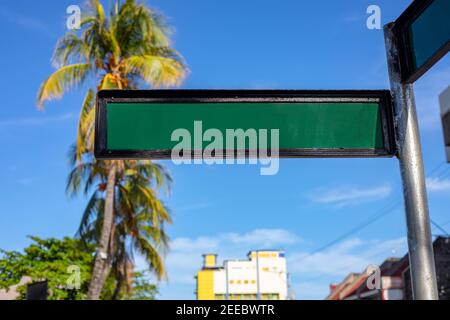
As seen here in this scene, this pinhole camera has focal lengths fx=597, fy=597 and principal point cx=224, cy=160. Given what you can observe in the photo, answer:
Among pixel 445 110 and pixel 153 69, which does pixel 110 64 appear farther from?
pixel 445 110

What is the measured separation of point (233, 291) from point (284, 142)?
5720cm

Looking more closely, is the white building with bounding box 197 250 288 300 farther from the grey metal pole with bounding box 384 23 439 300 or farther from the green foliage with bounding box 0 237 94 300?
the grey metal pole with bounding box 384 23 439 300

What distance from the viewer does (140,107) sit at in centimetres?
252

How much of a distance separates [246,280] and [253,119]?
5742 cm

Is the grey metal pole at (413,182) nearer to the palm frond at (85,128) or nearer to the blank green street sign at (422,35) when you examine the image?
the blank green street sign at (422,35)

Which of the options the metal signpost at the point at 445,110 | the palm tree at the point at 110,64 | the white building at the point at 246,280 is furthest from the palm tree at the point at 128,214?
the white building at the point at 246,280

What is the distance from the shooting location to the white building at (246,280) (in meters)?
58.0

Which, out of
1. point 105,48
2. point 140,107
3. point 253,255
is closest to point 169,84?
point 105,48

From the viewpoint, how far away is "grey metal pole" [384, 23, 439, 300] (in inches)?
84.7

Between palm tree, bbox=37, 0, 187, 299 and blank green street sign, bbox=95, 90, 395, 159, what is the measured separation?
1480cm

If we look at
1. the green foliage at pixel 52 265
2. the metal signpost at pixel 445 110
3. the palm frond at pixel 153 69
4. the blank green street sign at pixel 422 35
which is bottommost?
the blank green street sign at pixel 422 35

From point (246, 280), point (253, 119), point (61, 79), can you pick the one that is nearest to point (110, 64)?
point (61, 79)

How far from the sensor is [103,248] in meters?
17.5

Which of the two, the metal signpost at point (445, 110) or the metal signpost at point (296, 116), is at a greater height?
the metal signpost at point (445, 110)
